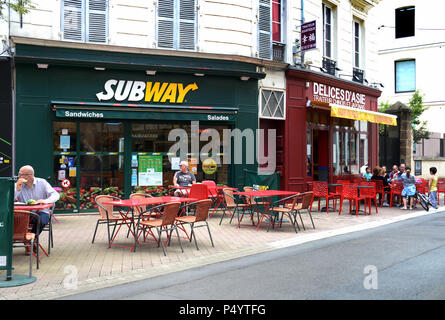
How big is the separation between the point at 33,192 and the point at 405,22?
30.2 meters

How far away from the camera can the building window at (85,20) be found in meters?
12.5

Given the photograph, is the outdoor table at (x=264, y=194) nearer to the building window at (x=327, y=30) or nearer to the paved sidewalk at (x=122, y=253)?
the paved sidewalk at (x=122, y=253)

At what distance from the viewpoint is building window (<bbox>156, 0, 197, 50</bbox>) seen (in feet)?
44.2

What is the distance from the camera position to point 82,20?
498 inches

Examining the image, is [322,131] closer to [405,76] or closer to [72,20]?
[72,20]

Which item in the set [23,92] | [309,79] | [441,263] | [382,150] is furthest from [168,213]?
[382,150]

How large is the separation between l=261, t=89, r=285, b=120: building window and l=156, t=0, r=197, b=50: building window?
9.63 feet

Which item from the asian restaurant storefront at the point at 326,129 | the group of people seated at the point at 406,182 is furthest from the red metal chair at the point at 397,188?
the asian restaurant storefront at the point at 326,129

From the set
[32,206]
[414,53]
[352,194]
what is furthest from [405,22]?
[32,206]

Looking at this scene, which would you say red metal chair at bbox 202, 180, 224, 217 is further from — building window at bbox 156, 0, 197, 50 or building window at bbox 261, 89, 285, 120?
building window at bbox 156, 0, 197, 50

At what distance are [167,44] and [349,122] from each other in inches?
361

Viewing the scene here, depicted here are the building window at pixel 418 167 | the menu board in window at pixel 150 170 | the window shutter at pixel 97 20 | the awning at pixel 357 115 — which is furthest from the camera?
the building window at pixel 418 167

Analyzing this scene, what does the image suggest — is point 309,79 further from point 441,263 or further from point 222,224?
point 441,263

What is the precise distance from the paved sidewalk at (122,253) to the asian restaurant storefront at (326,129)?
4.13 m
